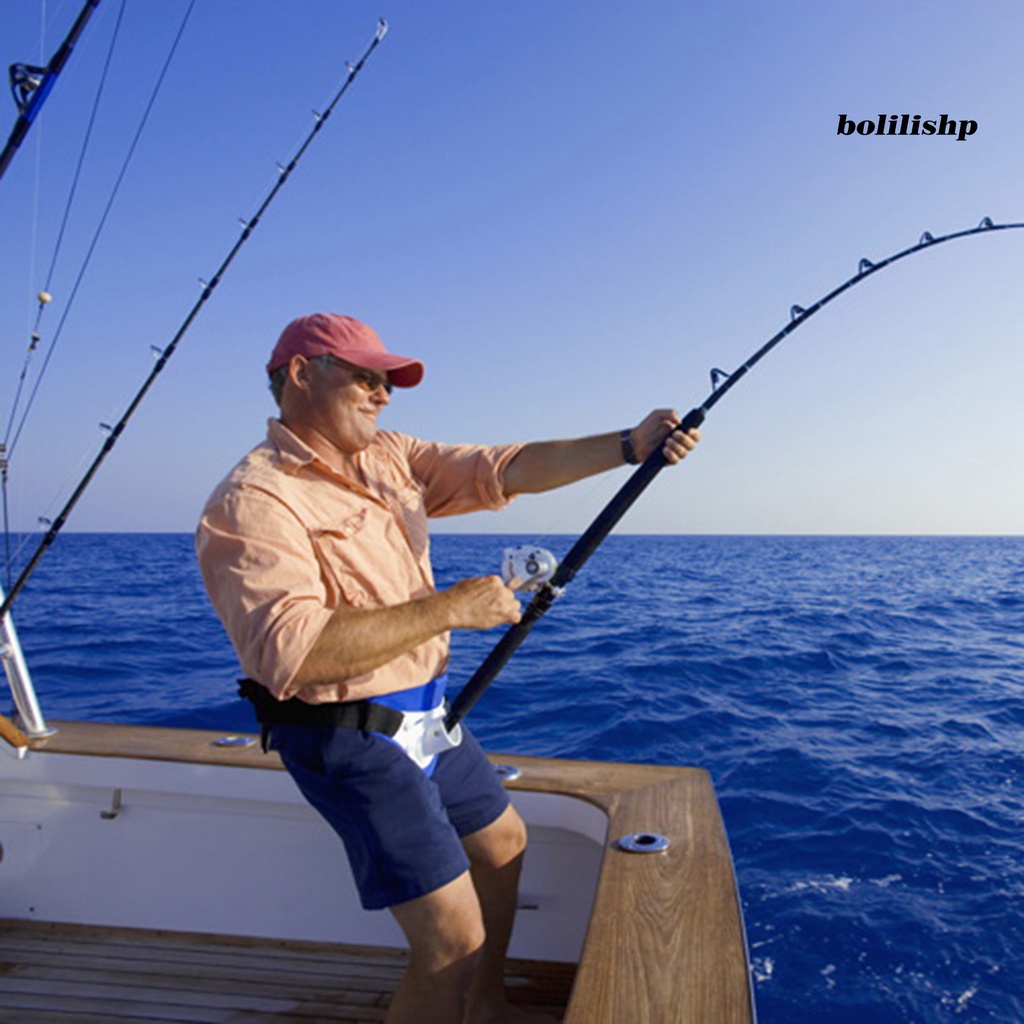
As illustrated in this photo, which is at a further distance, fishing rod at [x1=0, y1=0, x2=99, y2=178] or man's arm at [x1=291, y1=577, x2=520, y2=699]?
fishing rod at [x1=0, y1=0, x2=99, y2=178]

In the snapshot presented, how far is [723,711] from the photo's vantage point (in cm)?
650

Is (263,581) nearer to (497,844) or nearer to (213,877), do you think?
(497,844)

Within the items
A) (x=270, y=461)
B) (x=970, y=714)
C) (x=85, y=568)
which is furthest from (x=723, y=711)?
(x=85, y=568)

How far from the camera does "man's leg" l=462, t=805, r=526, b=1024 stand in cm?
194

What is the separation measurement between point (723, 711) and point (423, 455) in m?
5.06

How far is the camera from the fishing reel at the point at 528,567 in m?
1.78

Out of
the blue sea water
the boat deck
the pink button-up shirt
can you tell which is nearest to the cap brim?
the pink button-up shirt

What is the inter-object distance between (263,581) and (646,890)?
97cm

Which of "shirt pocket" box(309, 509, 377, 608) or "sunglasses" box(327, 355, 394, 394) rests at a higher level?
"sunglasses" box(327, 355, 394, 394)

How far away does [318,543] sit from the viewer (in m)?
1.62

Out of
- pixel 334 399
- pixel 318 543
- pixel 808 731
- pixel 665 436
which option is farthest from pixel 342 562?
pixel 808 731

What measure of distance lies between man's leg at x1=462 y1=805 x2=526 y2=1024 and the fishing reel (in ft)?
1.91

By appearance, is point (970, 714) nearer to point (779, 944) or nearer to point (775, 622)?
point (779, 944)

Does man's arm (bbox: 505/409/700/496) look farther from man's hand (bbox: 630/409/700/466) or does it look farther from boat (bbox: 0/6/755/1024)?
boat (bbox: 0/6/755/1024)
